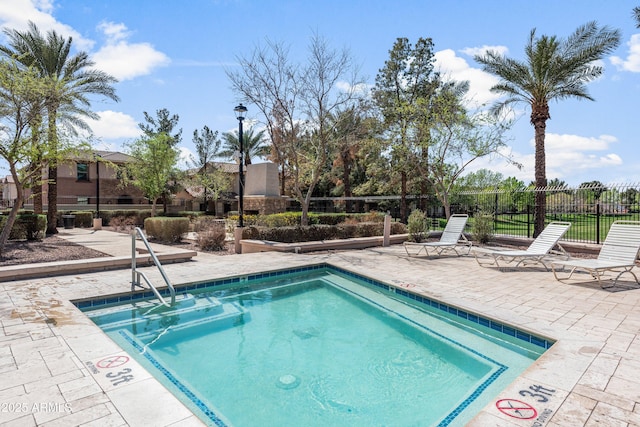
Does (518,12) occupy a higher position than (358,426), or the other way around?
(518,12)

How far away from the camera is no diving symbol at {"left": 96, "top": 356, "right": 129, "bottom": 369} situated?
347cm

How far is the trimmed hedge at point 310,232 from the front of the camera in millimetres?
12336

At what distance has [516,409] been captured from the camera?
2.73m

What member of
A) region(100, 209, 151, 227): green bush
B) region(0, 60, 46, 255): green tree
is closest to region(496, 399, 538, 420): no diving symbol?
region(0, 60, 46, 255): green tree

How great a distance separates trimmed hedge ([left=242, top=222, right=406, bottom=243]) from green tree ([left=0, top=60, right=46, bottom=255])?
21.3ft

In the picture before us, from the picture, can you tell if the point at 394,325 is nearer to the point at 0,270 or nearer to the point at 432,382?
the point at 432,382

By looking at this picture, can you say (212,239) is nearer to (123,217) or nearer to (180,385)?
(180,385)

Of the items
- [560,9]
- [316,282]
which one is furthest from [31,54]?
[560,9]

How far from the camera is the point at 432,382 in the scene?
155 inches

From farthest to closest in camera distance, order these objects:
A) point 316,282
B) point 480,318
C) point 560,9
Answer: point 560,9 < point 316,282 < point 480,318

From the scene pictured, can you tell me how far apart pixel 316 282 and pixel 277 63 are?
9.01 m

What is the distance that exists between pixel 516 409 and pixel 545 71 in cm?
1547

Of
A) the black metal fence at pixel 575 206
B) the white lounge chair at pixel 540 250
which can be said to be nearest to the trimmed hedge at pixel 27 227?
the white lounge chair at pixel 540 250

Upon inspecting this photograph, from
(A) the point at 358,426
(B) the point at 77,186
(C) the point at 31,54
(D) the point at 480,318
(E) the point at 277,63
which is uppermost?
(C) the point at 31,54
